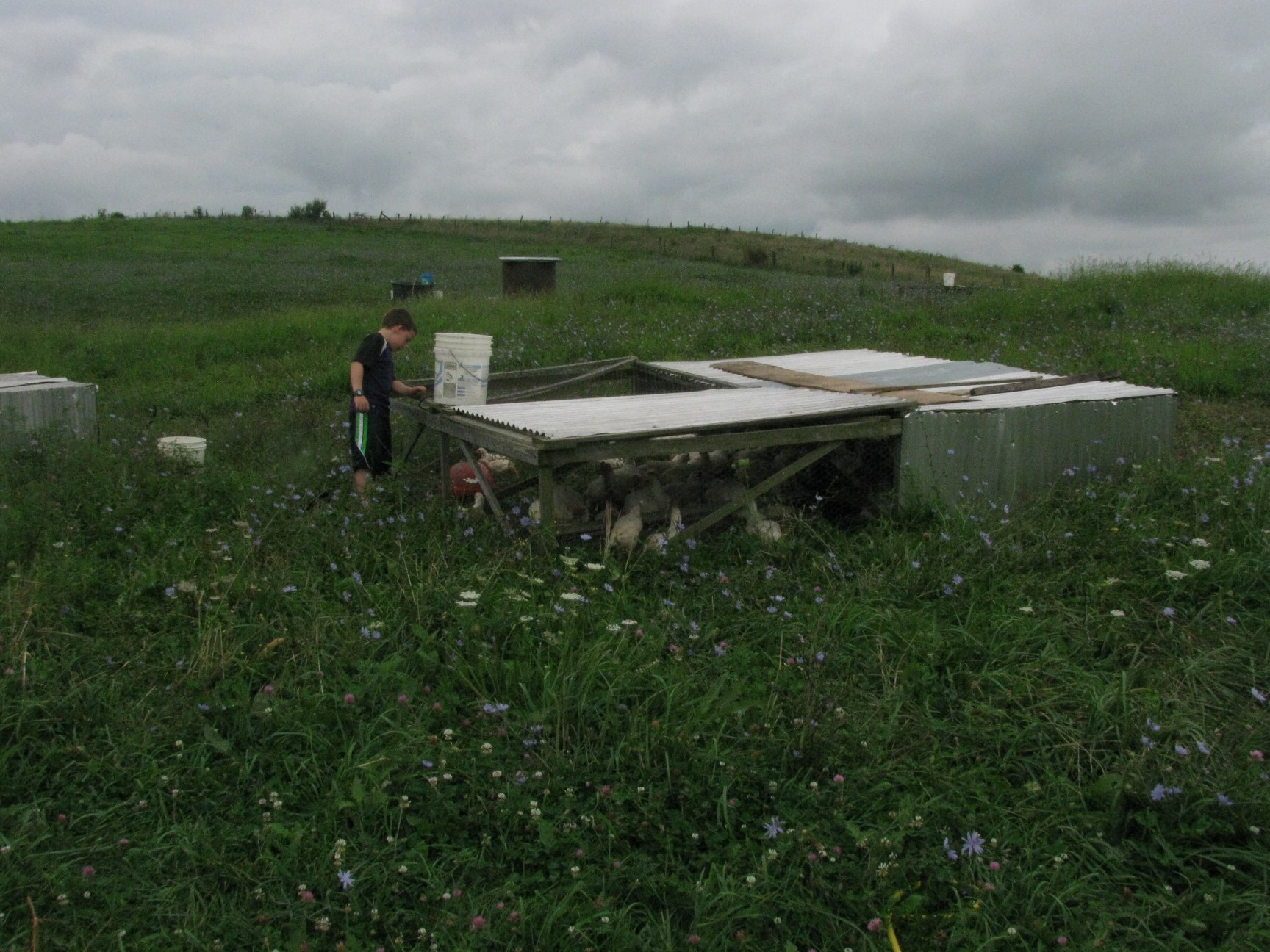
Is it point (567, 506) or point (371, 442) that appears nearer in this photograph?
point (567, 506)

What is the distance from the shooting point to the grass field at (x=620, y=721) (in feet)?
9.43

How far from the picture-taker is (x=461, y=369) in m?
6.11

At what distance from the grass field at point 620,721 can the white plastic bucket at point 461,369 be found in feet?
2.33

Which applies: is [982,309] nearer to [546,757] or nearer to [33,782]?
[546,757]

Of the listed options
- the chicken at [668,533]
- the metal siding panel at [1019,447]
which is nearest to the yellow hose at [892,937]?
the chicken at [668,533]

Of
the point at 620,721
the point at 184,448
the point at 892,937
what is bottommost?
the point at 892,937

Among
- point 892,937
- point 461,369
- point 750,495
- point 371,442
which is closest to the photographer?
point 892,937

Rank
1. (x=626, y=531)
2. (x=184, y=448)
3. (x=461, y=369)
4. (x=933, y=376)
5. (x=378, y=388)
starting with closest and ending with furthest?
(x=626, y=531) < (x=461, y=369) < (x=378, y=388) < (x=184, y=448) < (x=933, y=376)

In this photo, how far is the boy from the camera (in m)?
6.54

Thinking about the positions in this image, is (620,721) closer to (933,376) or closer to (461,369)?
(461,369)

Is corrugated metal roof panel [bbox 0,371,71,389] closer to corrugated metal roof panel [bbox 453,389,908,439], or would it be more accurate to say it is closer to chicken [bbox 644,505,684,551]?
corrugated metal roof panel [bbox 453,389,908,439]

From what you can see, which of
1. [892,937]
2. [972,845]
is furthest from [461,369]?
[892,937]

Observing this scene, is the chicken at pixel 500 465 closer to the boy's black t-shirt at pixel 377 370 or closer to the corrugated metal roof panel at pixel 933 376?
the boy's black t-shirt at pixel 377 370

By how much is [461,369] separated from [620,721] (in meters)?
3.18
